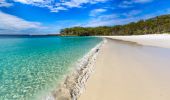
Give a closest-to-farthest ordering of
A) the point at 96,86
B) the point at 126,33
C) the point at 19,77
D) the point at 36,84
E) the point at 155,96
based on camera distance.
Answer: the point at 155,96 → the point at 96,86 → the point at 36,84 → the point at 19,77 → the point at 126,33

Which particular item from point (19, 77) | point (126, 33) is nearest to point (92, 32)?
point (126, 33)

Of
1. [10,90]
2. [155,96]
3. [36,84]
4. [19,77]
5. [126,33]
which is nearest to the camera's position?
[155,96]

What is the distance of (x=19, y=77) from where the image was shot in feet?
35.6

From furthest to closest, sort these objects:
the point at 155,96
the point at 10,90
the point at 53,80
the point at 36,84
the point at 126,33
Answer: the point at 126,33, the point at 53,80, the point at 36,84, the point at 10,90, the point at 155,96

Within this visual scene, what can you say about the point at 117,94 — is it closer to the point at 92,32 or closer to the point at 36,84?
the point at 36,84

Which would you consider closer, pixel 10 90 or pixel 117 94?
A: pixel 117 94

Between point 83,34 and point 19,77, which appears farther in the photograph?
point 83,34

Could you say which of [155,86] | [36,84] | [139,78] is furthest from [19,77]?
[155,86]

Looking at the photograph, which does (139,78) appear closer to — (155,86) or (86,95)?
(155,86)

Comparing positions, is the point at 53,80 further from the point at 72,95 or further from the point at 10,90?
the point at 72,95

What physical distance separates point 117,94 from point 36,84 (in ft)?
14.3

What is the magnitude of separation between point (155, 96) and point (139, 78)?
2.26 m

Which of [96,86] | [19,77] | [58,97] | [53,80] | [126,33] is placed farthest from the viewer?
[126,33]

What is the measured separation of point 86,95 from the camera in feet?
21.4
